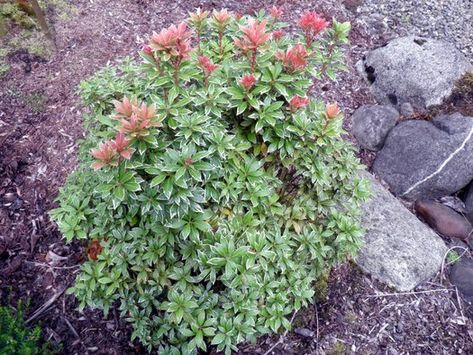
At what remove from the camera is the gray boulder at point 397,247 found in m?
3.28

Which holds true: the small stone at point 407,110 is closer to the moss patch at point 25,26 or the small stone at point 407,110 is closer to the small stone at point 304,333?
the small stone at point 304,333

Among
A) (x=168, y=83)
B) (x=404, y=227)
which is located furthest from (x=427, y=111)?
(x=168, y=83)

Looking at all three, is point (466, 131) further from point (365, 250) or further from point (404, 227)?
point (365, 250)

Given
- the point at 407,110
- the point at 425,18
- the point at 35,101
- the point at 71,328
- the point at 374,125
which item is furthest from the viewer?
the point at 425,18

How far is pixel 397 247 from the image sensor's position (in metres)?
3.34

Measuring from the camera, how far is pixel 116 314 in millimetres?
2959

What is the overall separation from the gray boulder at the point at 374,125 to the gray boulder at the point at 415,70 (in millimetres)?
317

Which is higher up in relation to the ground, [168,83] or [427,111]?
[168,83]

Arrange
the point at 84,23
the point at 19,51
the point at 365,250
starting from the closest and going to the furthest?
the point at 365,250 → the point at 19,51 → the point at 84,23

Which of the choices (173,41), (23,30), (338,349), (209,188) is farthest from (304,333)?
(23,30)

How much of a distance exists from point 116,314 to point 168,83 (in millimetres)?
1618

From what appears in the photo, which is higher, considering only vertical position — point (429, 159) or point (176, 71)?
point (176, 71)

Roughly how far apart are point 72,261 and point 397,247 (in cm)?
244

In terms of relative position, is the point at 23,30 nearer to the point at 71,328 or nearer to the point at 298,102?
the point at 71,328
